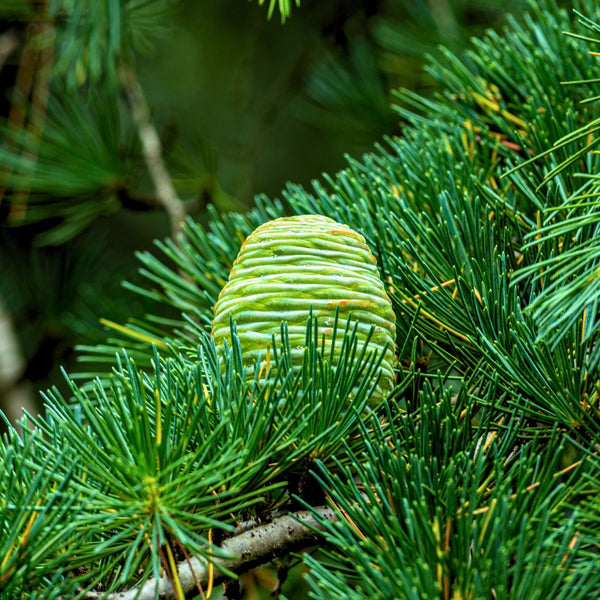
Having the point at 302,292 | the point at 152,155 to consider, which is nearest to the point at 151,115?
the point at 152,155

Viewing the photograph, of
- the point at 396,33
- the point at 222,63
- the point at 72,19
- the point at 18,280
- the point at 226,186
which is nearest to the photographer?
the point at 72,19

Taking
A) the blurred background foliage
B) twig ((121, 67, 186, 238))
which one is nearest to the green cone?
the blurred background foliage

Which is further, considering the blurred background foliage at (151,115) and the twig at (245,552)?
the blurred background foliage at (151,115)

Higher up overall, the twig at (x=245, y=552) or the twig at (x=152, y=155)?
the twig at (x=152, y=155)

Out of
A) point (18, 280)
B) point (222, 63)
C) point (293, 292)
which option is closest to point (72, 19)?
point (293, 292)

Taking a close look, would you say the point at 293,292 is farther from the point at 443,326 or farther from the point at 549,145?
the point at 549,145

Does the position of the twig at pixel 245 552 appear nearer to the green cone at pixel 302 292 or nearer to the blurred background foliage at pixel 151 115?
the green cone at pixel 302 292

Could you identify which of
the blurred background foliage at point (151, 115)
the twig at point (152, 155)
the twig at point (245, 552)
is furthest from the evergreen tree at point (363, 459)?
the twig at point (152, 155)
